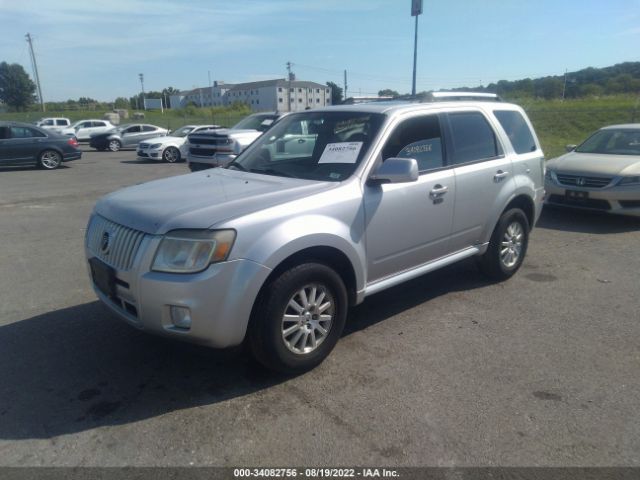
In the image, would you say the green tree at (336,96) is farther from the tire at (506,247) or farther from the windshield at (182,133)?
the windshield at (182,133)

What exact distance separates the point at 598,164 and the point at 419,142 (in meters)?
5.34

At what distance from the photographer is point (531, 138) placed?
18.8 feet

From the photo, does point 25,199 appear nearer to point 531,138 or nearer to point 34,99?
point 531,138

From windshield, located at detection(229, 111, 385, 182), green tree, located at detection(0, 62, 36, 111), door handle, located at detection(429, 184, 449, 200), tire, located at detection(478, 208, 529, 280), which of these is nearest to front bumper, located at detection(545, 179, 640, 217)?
tire, located at detection(478, 208, 529, 280)

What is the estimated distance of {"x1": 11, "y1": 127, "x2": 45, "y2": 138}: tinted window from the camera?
16.8 meters

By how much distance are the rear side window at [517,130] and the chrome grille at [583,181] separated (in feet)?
9.64

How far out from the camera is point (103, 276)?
351 cm

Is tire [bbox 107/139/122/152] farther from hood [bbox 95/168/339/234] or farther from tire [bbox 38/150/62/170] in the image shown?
hood [bbox 95/168/339/234]

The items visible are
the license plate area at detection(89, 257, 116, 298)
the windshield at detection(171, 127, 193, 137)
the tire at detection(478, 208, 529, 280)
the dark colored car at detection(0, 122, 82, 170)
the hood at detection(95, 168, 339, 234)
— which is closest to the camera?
the hood at detection(95, 168, 339, 234)

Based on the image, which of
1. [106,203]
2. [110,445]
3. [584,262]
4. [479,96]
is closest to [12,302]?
[106,203]

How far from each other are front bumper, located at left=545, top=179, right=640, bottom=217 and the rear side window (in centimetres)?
288

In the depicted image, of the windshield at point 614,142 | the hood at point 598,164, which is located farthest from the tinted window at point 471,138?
the windshield at point 614,142

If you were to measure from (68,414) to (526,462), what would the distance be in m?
2.68

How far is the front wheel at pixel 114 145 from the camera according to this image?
2634 centimetres
